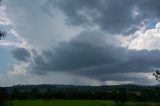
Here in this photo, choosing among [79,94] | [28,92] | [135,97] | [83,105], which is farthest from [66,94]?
[83,105]

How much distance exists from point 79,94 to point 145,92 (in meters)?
32.8

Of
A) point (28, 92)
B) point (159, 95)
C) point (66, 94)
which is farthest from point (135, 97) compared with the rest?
point (28, 92)

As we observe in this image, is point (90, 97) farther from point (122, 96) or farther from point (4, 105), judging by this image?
point (4, 105)

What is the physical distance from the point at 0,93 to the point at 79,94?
440 feet

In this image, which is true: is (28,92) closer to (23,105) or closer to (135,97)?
(135,97)

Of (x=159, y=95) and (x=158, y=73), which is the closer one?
(x=158, y=73)

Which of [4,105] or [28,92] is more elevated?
[28,92]

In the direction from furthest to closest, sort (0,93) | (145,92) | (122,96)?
(145,92) → (122,96) → (0,93)

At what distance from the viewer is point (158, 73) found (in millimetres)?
55656

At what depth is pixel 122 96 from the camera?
12256 cm

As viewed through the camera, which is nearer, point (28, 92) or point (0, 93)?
point (0, 93)

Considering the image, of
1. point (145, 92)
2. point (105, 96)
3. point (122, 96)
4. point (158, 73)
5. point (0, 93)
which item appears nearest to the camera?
point (0, 93)

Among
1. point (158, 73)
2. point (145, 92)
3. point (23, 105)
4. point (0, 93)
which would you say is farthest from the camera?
point (145, 92)

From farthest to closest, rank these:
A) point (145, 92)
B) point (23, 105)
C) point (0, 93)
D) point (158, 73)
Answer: point (145, 92), point (23, 105), point (158, 73), point (0, 93)
